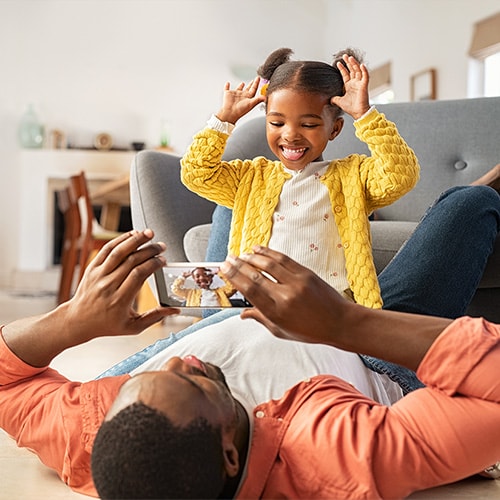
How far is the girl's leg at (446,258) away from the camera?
159cm

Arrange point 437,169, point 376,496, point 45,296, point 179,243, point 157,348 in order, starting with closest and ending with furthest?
1. point 376,496
2. point 157,348
3. point 179,243
4. point 437,169
5. point 45,296

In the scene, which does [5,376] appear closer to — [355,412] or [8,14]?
[355,412]

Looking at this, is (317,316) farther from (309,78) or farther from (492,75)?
(492,75)

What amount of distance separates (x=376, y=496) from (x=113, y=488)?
34cm

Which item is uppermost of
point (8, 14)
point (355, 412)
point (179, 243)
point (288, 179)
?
point (8, 14)

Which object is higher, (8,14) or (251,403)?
(8,14)

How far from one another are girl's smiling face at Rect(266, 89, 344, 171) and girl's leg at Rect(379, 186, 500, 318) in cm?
28

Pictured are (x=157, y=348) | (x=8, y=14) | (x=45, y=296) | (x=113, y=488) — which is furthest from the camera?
(x=8, y=14)

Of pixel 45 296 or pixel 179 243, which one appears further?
pixel 45 296

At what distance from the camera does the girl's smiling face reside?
1.64 metres

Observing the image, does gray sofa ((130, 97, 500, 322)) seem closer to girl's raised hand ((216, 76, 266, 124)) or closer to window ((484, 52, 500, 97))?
girl's raised hand ((216, 76, 266, 124))

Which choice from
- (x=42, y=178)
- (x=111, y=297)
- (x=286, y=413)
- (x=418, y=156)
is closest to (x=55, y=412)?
(x=111, y=297)

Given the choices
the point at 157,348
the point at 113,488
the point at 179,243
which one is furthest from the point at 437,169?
the point at 113,488

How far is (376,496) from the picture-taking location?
1.06 meters
